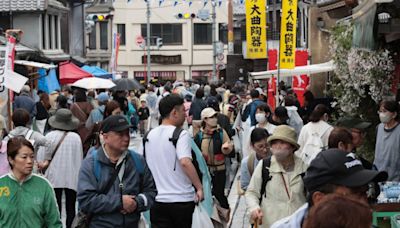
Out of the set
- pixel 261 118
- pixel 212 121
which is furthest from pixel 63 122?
pixel 261 118

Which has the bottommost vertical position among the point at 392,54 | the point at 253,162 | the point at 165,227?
the point at 165,227

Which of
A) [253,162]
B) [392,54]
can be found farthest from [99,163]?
[392,54]

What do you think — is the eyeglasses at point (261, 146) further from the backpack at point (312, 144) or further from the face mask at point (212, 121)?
the backpack at point (312, 144)

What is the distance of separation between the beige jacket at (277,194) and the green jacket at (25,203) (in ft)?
5.18

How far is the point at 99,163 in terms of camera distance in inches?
258

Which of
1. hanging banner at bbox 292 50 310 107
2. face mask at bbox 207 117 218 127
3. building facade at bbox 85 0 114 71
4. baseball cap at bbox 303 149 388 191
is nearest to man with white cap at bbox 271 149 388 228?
baseball cap at bbox 303 149 388 191

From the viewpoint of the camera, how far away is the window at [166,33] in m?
67.1

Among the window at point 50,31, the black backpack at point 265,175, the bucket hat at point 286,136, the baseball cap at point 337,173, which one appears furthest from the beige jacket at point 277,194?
the window at point 50,31

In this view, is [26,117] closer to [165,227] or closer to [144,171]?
[165,227]

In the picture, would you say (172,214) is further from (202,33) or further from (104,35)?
(202,33)

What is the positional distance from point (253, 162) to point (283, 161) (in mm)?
1642

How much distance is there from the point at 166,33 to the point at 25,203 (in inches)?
2425

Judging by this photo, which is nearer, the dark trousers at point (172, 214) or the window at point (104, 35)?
the dark trousers at point (172, 214)

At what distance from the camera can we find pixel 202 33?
67250mm
